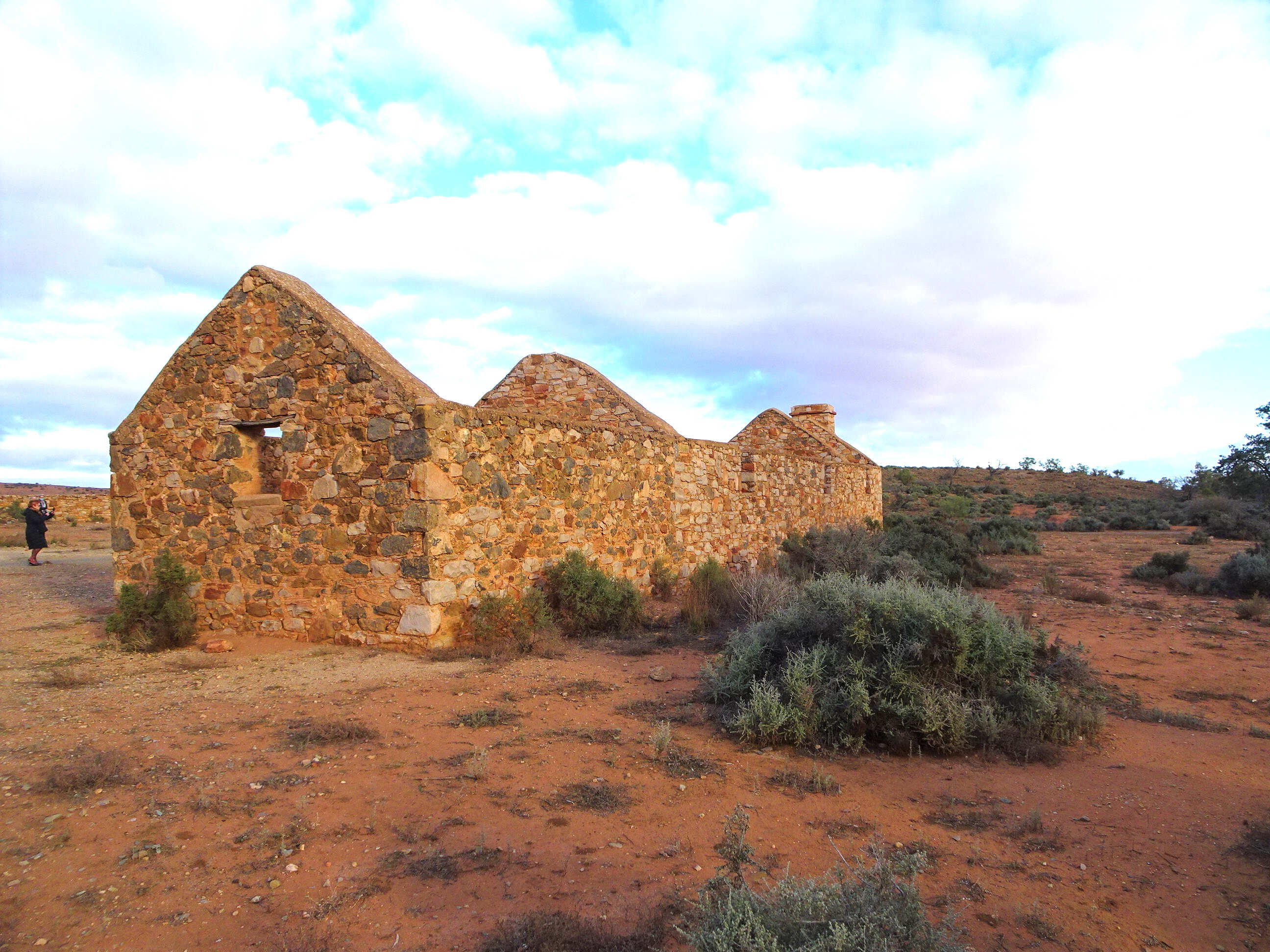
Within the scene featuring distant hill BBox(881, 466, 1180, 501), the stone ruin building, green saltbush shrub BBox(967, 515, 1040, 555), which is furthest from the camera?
distant hill BBox(881, 466, 1180, 501)

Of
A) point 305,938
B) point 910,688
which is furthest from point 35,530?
point 910,688

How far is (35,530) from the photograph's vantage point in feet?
48.4

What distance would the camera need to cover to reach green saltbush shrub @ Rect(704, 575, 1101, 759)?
470cm

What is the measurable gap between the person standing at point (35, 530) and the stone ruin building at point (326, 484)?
28.6 feet

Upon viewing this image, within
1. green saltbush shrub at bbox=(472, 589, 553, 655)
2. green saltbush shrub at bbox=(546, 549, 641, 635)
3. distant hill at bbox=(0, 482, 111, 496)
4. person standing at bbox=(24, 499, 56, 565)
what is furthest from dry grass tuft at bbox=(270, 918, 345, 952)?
distant hill at bbox=(0, 482, 111, 496)

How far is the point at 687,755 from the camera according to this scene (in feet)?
15.0

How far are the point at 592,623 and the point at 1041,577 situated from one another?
9.07 m

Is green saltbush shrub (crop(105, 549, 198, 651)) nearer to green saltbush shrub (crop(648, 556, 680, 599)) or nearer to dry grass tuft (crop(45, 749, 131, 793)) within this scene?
dry grass tuft (crop(45, 749, 131, 793))

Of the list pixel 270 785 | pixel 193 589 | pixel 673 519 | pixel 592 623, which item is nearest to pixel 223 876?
pixel 270 785

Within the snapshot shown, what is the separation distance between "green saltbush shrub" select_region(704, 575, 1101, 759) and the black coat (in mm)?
16075

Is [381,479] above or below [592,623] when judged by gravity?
above

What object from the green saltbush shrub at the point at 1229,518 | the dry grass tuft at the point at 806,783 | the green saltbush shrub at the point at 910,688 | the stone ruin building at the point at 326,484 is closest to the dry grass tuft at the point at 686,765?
the dry grass tuft at the point at 806,783

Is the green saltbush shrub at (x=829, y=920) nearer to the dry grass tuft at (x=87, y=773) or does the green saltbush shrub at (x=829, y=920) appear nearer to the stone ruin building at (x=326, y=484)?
the dry grass tuft at (x=87, y=773)

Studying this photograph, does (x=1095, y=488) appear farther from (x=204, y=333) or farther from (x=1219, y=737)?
(x=204, y=333)
